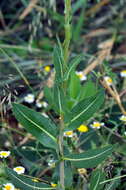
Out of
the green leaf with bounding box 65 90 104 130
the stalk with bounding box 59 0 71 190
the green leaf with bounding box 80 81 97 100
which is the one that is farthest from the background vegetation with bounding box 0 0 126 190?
the green leaf with bounding box 65 90 104 130

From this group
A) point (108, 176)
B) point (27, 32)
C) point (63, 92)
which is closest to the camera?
point (63, 92)

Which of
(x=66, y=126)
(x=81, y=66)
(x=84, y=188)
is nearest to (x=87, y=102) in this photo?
(x=66, y=126)

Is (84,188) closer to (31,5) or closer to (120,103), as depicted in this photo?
(120,103)

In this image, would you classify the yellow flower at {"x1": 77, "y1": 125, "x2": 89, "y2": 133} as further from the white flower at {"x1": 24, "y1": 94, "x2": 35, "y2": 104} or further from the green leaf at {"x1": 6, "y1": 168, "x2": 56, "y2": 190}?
the green leaf at {"x1": 6, "y1": 168, "x2": 56, "y2": 190}

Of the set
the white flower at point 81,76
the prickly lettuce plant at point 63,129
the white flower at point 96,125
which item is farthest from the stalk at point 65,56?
the white flower at point 81,76

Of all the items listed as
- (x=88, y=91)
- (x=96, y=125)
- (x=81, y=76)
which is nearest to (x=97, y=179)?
(x=96, y=125)

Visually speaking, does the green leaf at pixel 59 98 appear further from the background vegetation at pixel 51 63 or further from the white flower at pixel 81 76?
the white flower at pixel 81 76
